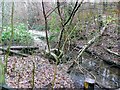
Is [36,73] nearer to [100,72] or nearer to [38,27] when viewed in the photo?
→ [100,72]

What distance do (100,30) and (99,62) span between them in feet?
4.81

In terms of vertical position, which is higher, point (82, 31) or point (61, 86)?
point (82, 31)

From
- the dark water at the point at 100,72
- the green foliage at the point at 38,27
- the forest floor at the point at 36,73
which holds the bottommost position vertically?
the dark water at the point at 100,72

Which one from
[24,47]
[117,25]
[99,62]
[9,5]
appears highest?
[9,5]

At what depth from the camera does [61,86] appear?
13.7 ft

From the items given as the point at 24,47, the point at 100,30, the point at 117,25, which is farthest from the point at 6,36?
the point at 117,25

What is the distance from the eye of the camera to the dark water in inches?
181

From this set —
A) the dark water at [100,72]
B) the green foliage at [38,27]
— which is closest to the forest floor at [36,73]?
the dark water at [100,72]

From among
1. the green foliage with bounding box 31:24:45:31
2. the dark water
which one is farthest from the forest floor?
the green foliage with bounding box 31:24:45:31

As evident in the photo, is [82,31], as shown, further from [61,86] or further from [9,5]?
[61,86]

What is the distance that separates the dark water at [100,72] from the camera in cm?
460

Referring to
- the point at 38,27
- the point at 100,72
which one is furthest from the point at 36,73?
the point at 38,27

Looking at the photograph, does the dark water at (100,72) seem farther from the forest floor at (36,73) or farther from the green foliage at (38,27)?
the green foliage at (38,27)

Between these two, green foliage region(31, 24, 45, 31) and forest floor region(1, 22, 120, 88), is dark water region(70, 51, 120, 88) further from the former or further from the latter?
green foliage region(31, 24, 45, 31)
